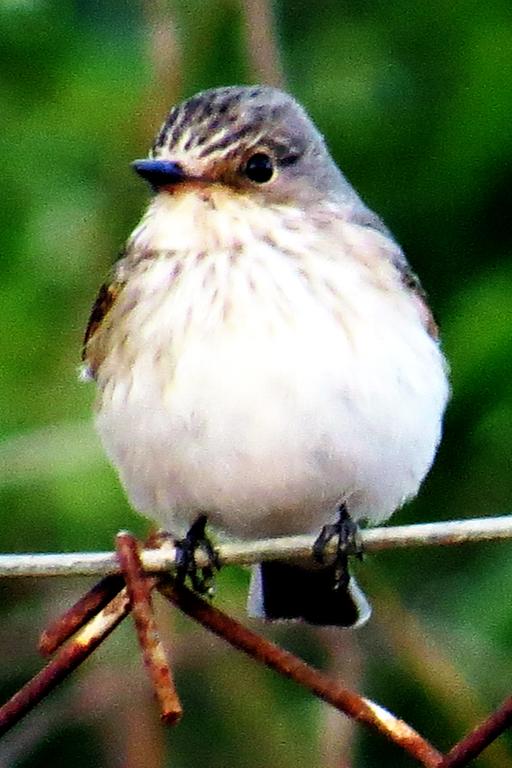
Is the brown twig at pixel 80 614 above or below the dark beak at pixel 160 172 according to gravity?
above

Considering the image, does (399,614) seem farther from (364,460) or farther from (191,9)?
(191,9)

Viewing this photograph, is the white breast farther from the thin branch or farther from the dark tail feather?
the thin branch

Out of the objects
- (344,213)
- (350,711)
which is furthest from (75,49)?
(350,711)

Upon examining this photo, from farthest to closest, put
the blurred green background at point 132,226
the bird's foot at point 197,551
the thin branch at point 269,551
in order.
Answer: the blurred green background at point 132,226 → the bird's foot at point 197,551 → the thin branch at point 269,551

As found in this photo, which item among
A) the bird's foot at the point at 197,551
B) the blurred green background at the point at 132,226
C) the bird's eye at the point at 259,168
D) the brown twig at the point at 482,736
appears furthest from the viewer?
the blurred green background at the point at 132,226

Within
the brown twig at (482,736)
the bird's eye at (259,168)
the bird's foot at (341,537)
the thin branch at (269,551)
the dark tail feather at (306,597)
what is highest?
the thin branch at (269,551)

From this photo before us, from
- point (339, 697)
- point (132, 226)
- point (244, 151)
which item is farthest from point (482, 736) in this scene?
point (132, 226)

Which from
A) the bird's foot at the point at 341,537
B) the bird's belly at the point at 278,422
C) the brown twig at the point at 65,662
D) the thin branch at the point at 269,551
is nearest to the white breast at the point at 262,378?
the bird's belly at the point at 278,422

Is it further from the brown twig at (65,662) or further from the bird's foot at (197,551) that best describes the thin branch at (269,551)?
the bird's foot at (197,551)
